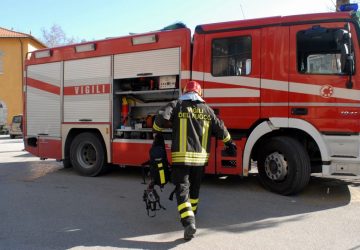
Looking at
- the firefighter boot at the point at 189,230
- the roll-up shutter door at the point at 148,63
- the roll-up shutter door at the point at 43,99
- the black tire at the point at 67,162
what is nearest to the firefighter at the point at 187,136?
the firefighter boot at the point at 189,230

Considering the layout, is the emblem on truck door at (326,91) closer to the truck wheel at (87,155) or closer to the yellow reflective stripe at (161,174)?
the yellow reflective stripe at (161,174)

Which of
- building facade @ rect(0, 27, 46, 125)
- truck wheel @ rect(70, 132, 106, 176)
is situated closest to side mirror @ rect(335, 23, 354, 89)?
truck wheel @ rect(70, 132, 106, 176)

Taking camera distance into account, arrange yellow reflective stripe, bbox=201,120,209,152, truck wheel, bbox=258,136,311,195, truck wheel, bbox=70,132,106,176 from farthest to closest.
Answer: truck wheel, bbox=70,132,106,176
truck wheel, bbox=258,136,311,195
yellow reflective stripe, bbox=201,120,209,152

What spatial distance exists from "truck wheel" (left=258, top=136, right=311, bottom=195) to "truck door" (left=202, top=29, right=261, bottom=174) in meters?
0.45

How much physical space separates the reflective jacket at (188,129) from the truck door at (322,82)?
89.6 inches

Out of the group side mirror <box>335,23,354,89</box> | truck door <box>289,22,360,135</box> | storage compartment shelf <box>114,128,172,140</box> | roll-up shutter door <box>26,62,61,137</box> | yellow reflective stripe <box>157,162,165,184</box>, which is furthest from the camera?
roll-up shutter door <box>26,62,61,137</box>

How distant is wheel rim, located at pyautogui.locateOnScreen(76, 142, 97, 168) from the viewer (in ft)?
30.9

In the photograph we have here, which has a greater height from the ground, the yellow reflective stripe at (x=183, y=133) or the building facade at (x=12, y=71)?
the building facade at (x=12, y=71)

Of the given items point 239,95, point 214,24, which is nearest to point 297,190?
point 239,95

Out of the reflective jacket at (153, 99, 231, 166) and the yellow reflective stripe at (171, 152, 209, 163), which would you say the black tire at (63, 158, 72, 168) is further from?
the yellow reflective stripe at (171, 152, 209, 163)

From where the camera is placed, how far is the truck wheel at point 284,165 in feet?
21.9

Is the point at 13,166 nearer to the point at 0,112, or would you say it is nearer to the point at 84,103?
the point at 84,103

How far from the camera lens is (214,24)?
749cm

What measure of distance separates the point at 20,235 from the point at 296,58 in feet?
16.1
